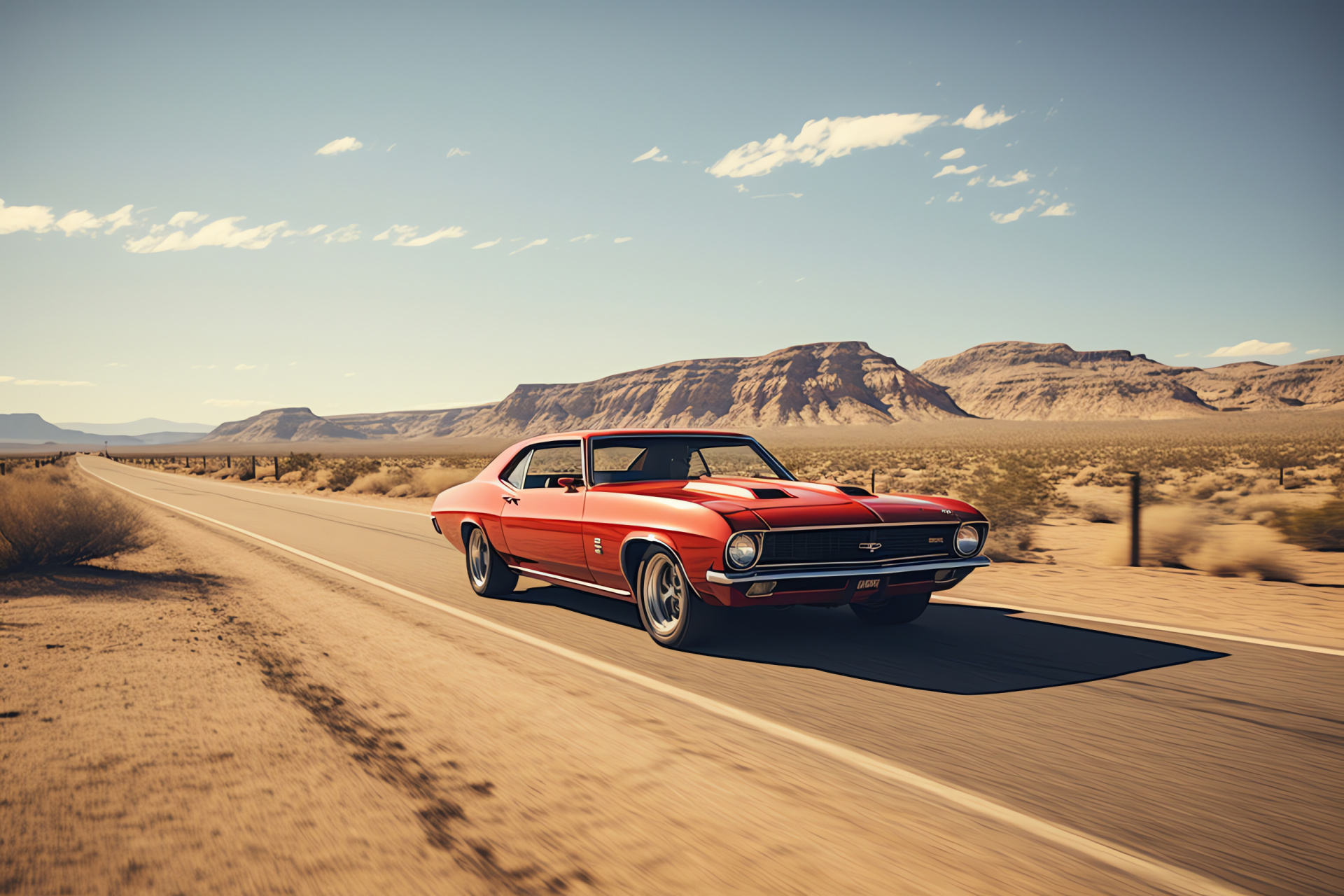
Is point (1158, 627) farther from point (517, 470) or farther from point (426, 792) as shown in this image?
point (426, 792)

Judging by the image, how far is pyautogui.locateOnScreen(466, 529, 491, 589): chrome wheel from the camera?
8617mm

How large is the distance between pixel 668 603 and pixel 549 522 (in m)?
1.63

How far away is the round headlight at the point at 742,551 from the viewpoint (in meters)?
5.55

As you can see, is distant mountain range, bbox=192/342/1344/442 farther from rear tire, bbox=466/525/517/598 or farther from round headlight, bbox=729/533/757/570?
round headlight, bbox=729/533/757/570

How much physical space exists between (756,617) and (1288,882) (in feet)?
15.4

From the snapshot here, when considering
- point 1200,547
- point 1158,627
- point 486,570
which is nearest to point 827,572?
point 1158,627

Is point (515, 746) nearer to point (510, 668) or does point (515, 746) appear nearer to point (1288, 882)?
point (510, 668)

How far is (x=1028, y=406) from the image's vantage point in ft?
569

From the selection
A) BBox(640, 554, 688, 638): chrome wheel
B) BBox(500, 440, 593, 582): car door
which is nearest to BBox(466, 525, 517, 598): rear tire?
BBox(500, 440, 593, 582): car door

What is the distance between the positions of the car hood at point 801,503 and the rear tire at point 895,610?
821mm

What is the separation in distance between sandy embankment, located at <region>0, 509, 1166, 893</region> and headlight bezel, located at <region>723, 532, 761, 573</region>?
1.01 metres

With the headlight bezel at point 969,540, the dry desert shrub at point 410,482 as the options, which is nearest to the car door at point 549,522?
the headlight bezel at point 969,540

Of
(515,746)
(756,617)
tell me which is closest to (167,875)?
(515,746)

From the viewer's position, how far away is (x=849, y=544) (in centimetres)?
584
